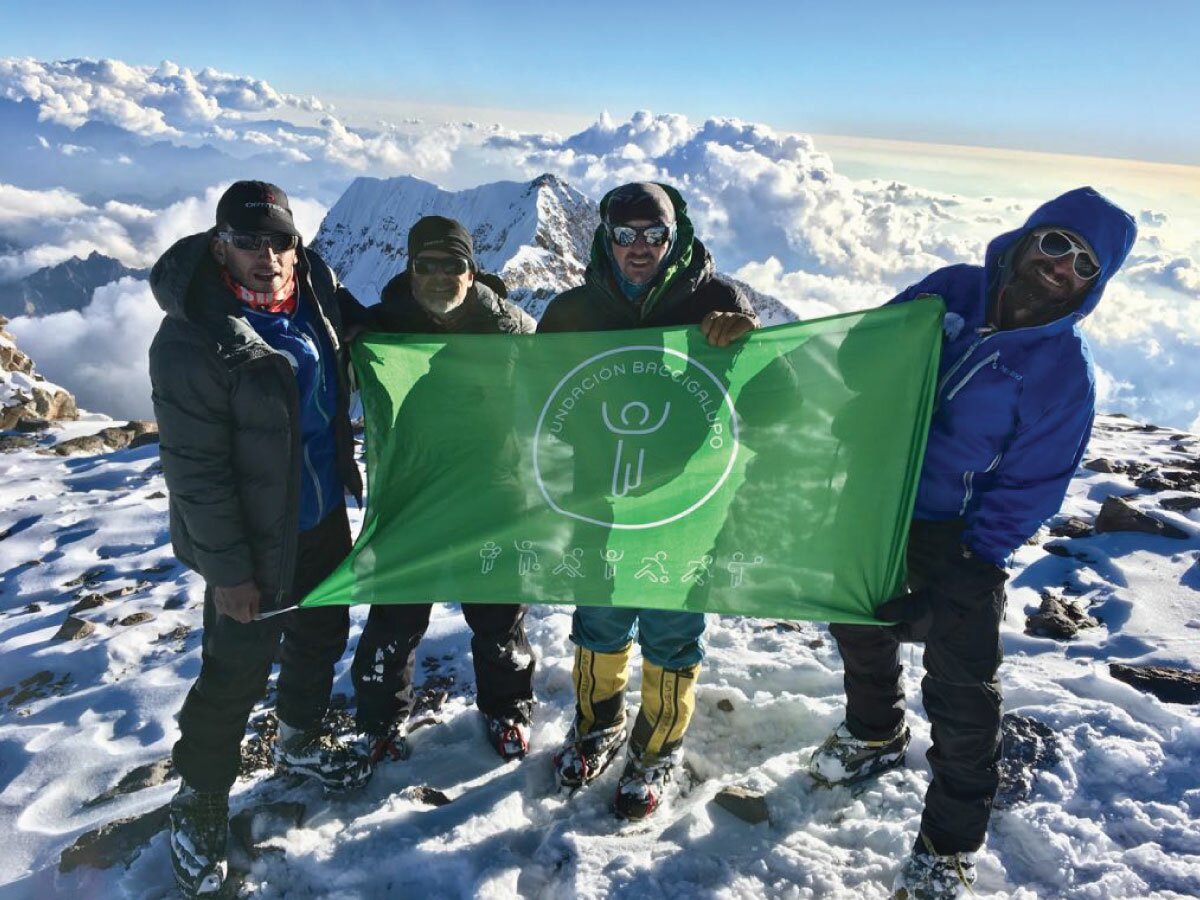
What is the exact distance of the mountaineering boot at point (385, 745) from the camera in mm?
4840

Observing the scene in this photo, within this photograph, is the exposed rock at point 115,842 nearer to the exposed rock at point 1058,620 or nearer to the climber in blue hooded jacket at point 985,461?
the climber in blue hooded jacket at point 985,461

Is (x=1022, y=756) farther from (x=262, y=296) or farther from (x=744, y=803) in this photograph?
(x=262, y=296)

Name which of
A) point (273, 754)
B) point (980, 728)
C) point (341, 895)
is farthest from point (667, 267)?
point (273, 754)

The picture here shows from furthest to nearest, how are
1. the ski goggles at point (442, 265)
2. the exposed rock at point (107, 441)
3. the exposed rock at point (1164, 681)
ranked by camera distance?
1. the exposed rock at point (107, 441)
2. the exposed rock at point (1164, 681)
3. the ski goggles at point (442, 265)

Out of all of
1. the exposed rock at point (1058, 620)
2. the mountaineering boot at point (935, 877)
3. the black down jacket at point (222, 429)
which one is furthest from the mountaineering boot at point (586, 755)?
the exposed rock at point (1058, 620)

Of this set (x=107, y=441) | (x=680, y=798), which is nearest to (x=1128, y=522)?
(x=680, y=798)

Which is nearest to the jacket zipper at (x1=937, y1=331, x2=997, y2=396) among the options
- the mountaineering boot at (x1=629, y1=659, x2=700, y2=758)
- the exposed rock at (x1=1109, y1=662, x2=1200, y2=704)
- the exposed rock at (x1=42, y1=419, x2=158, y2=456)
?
the mountaineering boot at (x1=629, y1=659, x2=700, y2=758)

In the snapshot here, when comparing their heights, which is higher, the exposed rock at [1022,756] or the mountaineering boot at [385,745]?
the exposed rock at [1022,756]

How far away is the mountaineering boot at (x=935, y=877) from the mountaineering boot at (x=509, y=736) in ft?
8.33

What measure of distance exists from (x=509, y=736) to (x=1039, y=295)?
4378 mm

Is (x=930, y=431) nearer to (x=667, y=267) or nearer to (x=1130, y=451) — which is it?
(x=667, y=267)

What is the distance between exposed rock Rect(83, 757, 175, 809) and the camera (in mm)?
4684

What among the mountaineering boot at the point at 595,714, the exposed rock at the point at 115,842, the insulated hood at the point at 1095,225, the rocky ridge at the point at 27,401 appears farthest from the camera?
the rocky ridge at the point at 27,401

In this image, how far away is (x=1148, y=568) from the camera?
7504 millimetres
